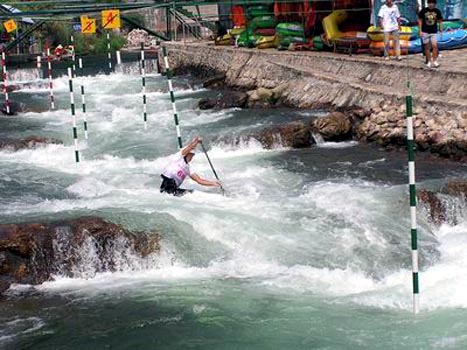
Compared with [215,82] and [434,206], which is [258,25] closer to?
[215,82]

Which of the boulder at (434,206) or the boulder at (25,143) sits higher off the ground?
the boulder at (25,143)

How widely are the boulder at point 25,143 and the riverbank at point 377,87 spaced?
21.2 feet

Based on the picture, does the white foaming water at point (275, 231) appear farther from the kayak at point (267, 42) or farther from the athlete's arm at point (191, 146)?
the kayak at point (267, 42)

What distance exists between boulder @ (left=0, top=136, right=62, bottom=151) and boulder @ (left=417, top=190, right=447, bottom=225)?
901 cm

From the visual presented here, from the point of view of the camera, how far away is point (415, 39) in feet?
63.4

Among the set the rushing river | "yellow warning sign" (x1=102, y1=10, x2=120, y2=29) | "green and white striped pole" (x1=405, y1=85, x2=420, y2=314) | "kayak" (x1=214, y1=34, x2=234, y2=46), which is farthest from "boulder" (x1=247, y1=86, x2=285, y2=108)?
"green and white striped pole" (x1=405, y1=85, x2=420, y2=314)

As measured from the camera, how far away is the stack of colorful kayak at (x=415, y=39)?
754 inches

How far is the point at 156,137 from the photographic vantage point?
715 inches

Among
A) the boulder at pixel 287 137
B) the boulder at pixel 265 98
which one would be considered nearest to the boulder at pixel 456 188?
the boulder at pixel 287 137

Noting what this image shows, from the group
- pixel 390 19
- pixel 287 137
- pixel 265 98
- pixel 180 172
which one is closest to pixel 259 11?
pixel 265 98

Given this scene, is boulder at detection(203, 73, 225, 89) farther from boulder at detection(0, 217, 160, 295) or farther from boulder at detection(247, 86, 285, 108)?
boulder at detection(0, 217, 160, 295)

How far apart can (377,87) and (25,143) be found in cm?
768

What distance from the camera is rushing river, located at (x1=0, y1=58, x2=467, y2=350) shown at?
739cm

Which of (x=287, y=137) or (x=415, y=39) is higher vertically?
(x=415, y=39)
